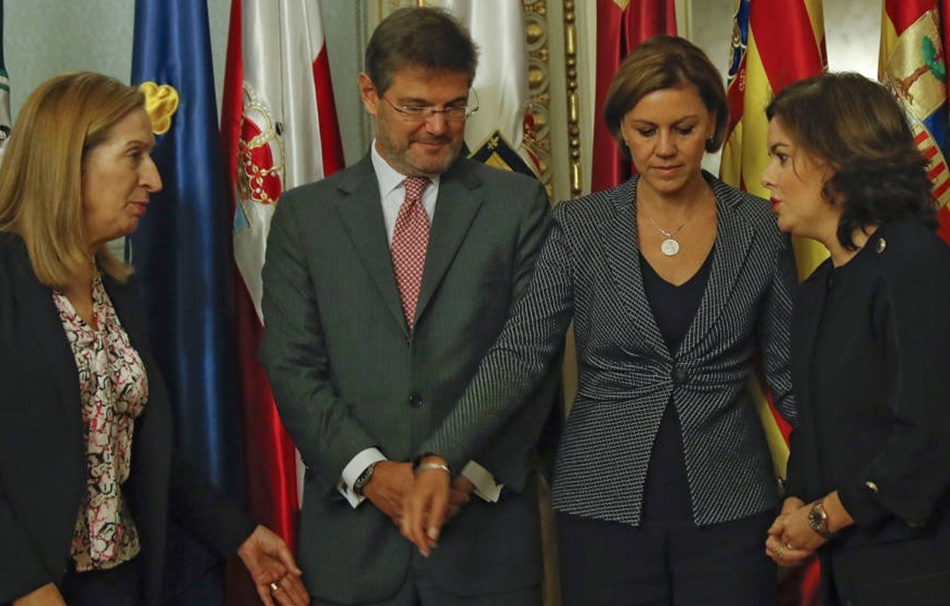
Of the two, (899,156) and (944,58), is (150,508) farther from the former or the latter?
(944,58)

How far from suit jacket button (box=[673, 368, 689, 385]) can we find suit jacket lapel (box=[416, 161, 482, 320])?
49cm

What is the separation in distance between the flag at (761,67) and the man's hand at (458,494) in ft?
3.75

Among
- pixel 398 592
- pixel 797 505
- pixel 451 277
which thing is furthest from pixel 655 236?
pixel 398 592

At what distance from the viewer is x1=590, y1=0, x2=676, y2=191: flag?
10.6ft

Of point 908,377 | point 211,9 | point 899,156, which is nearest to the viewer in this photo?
point 908,377

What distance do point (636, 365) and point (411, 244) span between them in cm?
52

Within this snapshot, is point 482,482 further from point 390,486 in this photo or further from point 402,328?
point 402,328

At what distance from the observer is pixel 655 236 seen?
249cm

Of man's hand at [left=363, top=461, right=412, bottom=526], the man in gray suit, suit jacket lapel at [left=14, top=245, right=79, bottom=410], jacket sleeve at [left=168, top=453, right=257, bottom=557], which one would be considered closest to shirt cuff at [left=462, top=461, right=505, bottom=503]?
the man in gray suit

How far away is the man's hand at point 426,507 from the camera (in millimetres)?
2193

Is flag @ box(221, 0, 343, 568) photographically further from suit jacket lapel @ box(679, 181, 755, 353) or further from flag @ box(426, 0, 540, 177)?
suit jacket lapel @ box(679, 181, 755, 353)

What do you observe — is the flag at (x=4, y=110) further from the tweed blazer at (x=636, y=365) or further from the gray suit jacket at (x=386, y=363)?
the tweed blazer at (x=636, y=365)

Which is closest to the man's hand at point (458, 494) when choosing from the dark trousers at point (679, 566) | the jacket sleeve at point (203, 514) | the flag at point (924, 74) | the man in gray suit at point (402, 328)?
the man in gray suit at point (402, 328)

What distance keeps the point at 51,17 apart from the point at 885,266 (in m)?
2.43
